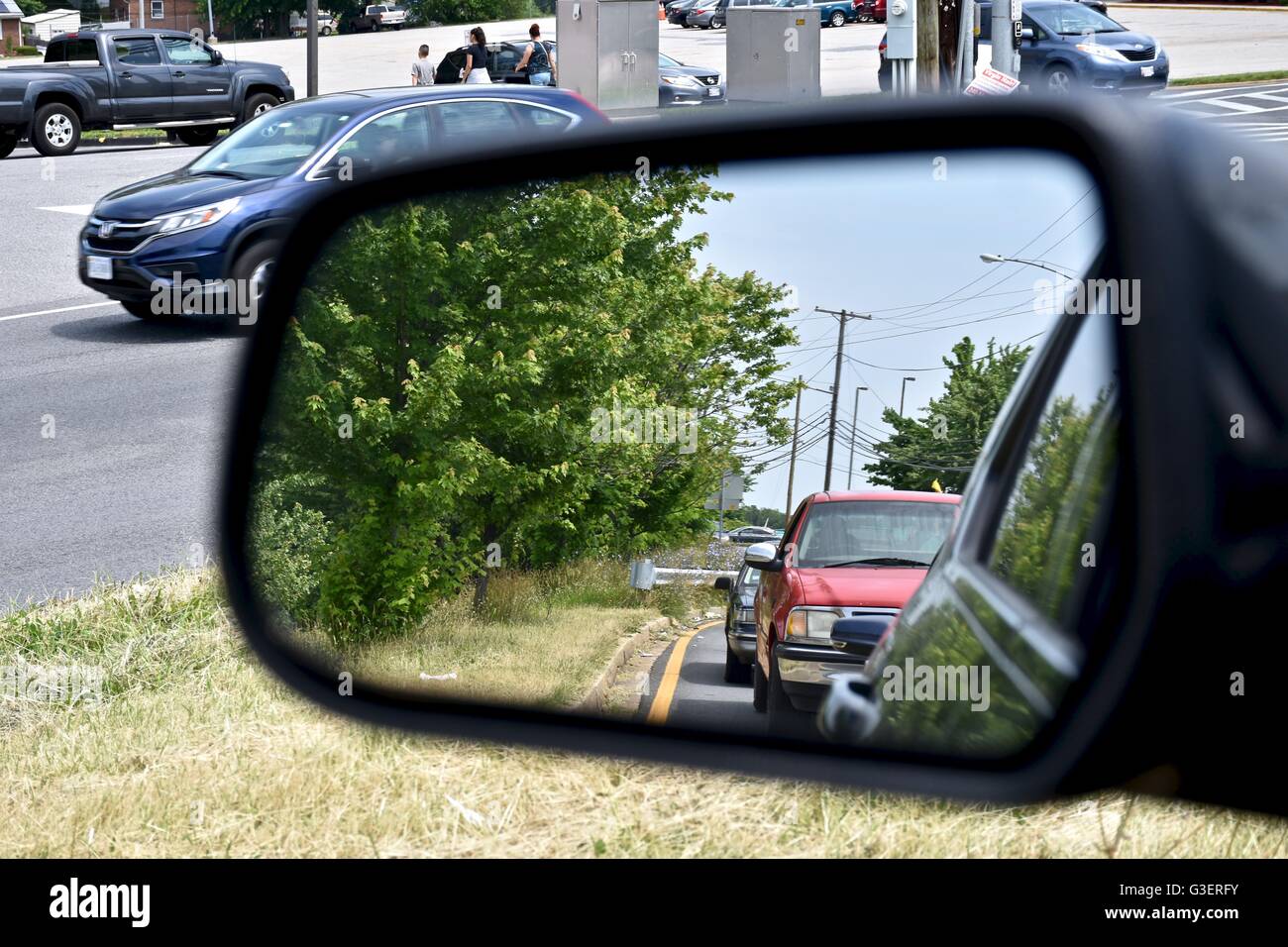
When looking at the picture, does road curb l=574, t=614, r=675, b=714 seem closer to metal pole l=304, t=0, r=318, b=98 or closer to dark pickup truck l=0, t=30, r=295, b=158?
dark pickup truck l=0, t=30, r=295, b=158

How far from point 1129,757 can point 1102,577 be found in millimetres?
132

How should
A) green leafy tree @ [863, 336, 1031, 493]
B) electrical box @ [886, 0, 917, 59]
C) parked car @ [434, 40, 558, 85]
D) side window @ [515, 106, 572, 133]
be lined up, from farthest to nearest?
parked car @ [434, 40, 558, 85] → electrical box @ [886, 0, 917, 59] → side window @ [515, 106, 572, 133] → green leafy tree @ [863, 336, 1031, 493]

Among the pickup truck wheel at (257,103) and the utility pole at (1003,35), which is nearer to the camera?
the utility pole at (1003,35)

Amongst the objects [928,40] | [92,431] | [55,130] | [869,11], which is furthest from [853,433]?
[869,11]

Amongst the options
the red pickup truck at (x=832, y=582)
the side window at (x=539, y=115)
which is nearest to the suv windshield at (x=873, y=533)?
the red pickup truck at (x=832, y=582)

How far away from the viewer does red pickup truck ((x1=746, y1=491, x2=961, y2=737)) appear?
1317 millimetres

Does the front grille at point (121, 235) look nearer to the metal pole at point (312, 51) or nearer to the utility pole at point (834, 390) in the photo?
the utility pole at point (834, 390)

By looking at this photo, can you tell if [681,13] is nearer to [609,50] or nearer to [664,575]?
[609,50]

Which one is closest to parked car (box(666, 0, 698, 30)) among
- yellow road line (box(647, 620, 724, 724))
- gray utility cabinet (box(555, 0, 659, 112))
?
gray utility cabinet (box(555, 0, 659, 112))

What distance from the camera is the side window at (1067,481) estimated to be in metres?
1.07

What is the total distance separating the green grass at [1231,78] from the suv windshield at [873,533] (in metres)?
32.8

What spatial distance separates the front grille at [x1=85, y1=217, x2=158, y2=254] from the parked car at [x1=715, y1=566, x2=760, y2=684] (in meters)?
11.4

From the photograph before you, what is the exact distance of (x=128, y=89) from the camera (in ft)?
81.5

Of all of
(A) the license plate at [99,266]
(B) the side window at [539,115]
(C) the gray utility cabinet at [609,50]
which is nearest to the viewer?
(B) the side window at [539,115]
